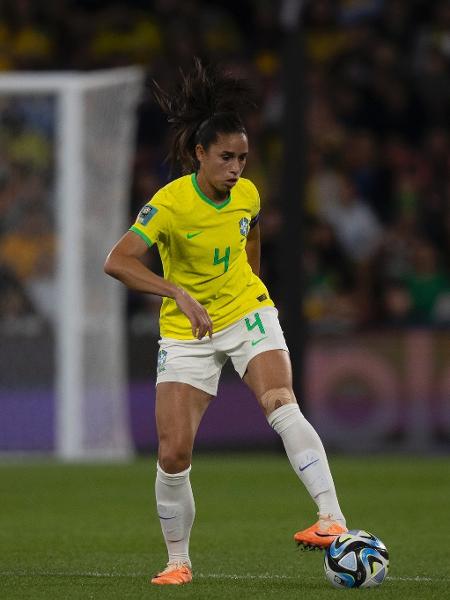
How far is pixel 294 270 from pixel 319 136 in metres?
2.13

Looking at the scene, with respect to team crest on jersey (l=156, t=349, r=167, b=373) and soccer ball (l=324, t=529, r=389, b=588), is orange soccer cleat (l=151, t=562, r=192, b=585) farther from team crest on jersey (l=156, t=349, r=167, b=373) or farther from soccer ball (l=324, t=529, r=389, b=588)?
team crest on jersey (l=156, t=349, r=167, b=373)

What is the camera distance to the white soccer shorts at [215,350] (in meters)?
6.07

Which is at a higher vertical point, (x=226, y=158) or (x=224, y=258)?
(x=226, y=158)

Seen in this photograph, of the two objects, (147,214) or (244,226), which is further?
(244,226)

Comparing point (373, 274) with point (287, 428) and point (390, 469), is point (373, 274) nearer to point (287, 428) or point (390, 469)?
point (390, 469)

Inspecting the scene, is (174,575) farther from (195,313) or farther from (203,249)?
(203,249)

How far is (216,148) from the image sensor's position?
6004 mm

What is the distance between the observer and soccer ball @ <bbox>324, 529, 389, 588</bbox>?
5625 millimetres

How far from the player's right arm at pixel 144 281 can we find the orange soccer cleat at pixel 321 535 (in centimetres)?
85

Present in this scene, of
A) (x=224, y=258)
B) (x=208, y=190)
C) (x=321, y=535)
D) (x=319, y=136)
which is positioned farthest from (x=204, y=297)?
(x=319, y=136)

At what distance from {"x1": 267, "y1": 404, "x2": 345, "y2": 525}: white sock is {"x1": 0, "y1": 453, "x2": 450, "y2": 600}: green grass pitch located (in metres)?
0.34

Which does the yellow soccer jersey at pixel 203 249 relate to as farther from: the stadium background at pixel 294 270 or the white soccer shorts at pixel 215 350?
the stadium background at pixel 294 270

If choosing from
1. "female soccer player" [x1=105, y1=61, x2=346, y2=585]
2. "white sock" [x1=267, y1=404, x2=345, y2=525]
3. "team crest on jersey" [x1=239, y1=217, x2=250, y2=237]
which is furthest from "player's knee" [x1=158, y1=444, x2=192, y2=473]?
"team crest on jersey" [x1=239, y1=217, x2=250, y2=237]

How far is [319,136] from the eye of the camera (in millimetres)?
14867
